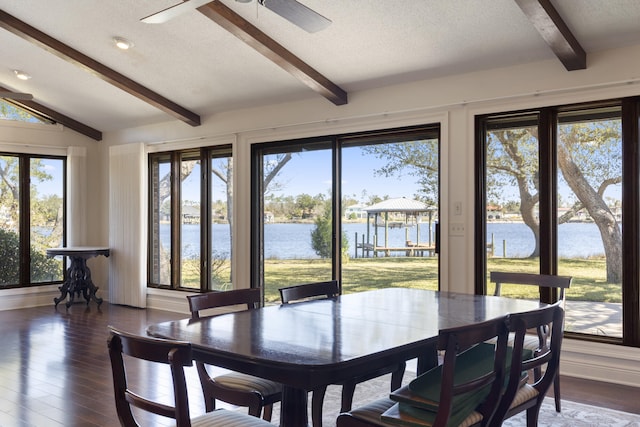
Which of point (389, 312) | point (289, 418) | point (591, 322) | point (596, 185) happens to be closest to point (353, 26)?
point (596, 185)

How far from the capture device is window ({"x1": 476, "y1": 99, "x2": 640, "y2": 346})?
423cm

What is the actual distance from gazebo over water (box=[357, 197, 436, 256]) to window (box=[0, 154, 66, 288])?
196 inches

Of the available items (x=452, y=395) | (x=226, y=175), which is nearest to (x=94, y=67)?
(x=226, y=175)

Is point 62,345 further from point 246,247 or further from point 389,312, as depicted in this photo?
point 389,312

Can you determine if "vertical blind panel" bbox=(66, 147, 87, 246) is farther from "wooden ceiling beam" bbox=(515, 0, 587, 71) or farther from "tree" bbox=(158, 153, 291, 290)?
"wooden ceiling beam" bbox=(515, 0, 587, 71)

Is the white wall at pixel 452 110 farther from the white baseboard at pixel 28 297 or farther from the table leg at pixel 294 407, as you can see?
the white baseboard at pixel 28 297

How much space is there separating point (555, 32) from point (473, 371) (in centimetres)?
269

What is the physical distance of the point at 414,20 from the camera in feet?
14.0

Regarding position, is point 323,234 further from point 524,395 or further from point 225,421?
point 225,421

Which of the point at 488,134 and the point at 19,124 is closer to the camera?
the point at 488,134

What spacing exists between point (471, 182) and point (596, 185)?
0.98 meters

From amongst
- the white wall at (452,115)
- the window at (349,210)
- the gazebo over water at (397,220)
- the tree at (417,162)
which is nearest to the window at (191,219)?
the white wall at (452,115)

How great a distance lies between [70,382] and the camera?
13.6ft

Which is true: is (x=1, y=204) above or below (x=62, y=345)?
above
